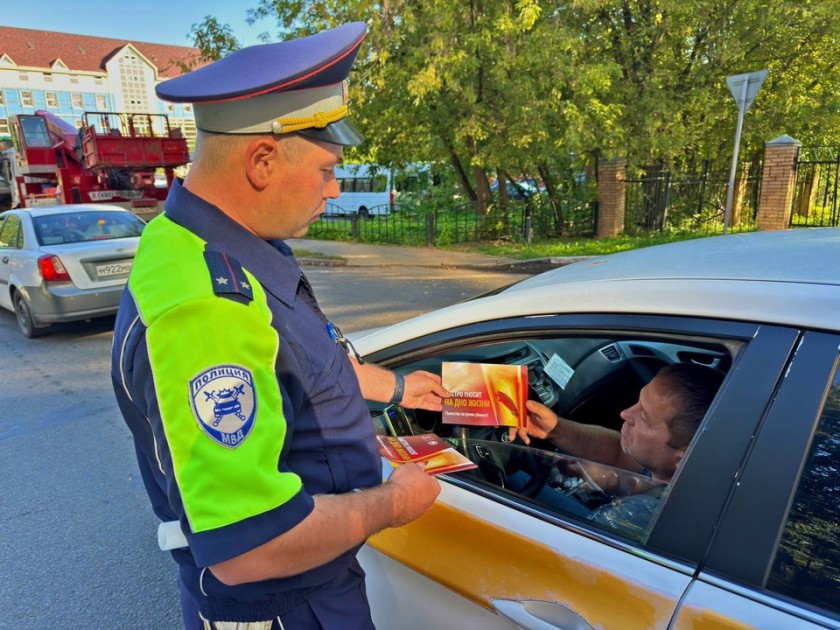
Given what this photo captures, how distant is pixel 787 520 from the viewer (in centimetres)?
104

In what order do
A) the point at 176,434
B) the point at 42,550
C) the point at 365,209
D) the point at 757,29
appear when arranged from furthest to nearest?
the point at 365,209 → the point at 757,29 → the point at 42,550 → the point at 176,434

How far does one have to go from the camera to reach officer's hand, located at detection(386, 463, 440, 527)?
1199mm

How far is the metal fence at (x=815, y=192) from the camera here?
476 inches

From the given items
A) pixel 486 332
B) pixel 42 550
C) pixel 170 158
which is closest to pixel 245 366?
pixel 486 332

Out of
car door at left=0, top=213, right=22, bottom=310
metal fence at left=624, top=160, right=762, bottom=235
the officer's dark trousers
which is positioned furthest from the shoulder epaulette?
metal fence at left=624, top=160, right=762, bottom=235

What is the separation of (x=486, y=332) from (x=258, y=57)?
90 centimetres

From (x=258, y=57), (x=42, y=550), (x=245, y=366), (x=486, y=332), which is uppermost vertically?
(x=258, y=57)

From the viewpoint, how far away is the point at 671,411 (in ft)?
5.44

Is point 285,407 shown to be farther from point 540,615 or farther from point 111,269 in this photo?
point 111,269

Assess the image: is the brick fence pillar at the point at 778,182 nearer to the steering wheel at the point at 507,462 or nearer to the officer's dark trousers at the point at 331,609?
the steering wheel at the point at 507,462

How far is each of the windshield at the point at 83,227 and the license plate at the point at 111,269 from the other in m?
0.54

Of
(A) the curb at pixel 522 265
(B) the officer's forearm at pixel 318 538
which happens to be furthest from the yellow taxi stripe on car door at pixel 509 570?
(A) the curb at pixel 522 265

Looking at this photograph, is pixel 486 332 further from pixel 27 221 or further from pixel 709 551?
pixel 27 221

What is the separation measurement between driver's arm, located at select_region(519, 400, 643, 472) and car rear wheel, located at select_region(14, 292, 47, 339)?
688cm
